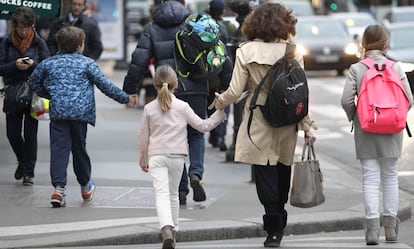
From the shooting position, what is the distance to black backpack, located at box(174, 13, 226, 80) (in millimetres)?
10344

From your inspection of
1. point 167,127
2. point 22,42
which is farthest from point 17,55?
point 167,127

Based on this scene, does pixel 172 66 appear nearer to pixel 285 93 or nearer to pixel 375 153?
pixel 285 93

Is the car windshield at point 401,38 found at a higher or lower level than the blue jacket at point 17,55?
lower

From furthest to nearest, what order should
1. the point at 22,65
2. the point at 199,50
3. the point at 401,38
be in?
the point at 401,38 → the point at 22,65 → the point at 199,50

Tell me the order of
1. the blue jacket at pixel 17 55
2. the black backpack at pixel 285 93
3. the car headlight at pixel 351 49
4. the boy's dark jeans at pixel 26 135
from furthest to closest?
the car headlight at pixel 351 49, the boy's dark jeans at pixel 26 135, the blue jacket at pixel 17 55, the black backpack at pixel 285 93

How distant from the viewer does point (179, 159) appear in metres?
8.76

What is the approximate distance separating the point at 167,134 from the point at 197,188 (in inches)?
83.4

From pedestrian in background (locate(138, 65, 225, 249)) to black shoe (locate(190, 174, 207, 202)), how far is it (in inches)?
76.9

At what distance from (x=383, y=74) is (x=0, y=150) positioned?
279 inches

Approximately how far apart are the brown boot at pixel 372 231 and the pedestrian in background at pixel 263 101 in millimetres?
653

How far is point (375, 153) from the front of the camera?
878 cm

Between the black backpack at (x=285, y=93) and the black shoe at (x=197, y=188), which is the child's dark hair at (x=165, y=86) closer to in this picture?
the black backpack at (x=285, y=93)

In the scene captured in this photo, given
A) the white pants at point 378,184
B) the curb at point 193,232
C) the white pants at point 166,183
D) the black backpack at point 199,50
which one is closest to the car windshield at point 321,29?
the black backpack at point 199,50

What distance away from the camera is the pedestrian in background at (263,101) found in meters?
8.63
